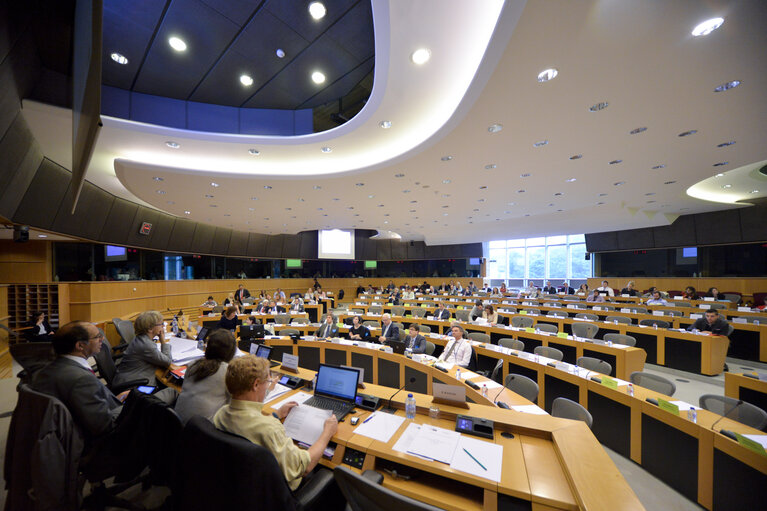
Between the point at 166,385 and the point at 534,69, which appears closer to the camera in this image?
the point at 534,69

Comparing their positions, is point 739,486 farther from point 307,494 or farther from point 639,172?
point 639,172

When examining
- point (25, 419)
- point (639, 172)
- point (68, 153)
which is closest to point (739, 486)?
point (25, 419)

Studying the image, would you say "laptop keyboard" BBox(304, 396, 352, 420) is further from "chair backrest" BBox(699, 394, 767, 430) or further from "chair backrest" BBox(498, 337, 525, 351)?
"chair backrest" BBox(498, 337, 525, 351)

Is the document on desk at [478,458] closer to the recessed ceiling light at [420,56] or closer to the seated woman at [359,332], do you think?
the recessed ceiling light at [420,56]

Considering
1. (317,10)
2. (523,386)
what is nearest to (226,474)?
(523,386)

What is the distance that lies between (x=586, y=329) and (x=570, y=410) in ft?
17.4

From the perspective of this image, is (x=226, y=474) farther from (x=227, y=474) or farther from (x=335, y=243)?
(x=335, y=243)

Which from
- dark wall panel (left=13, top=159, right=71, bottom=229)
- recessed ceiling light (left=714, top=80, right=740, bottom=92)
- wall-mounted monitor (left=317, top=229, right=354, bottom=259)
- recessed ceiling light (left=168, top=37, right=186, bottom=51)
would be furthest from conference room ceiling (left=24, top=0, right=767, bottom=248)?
wall-mounted monitor (left=317, top=229, right=354, bottom=259)

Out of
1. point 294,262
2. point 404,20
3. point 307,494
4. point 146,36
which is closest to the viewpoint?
point 307,494

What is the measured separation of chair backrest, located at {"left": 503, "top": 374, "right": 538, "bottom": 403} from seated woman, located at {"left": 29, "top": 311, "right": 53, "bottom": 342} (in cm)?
978

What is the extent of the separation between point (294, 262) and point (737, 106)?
18375 millimetres

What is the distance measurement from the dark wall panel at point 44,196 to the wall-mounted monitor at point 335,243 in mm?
12052

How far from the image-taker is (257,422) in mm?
1597

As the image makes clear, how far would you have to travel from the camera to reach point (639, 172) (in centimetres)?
639
